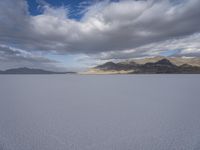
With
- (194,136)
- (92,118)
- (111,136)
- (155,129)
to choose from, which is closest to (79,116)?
(92,118)

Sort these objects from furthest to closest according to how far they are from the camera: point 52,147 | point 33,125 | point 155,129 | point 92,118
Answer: point 92,118
point 33,125
point 155,129
point 52,147

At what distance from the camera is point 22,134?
5.73m

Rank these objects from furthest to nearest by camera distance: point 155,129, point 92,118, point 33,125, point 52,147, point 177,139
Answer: point 92,118 → point 33,125 → point 155,129 → point 177,139 → point 52,147

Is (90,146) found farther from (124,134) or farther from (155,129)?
(155,129)

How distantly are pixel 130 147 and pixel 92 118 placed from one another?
10.3ft

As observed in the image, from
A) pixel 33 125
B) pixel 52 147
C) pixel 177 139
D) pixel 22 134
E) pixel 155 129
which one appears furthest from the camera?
pixel 33 125

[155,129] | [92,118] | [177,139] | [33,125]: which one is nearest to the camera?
[177,139]

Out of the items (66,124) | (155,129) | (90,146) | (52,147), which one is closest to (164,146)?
(155,129)

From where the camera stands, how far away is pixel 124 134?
228 inches

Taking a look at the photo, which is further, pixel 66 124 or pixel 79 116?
pixel 79 116

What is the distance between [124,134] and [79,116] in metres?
2.98

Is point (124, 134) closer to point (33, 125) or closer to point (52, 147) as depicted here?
point (52, 147)

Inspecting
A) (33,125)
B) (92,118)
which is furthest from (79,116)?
(33,125)

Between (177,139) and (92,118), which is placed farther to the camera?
(92,118)
